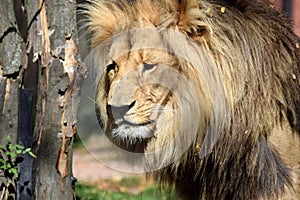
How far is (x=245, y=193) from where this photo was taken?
422 centimetres

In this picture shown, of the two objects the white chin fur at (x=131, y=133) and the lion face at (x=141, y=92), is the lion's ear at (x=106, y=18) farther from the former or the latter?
the white chin fur at (x=131, y=133)

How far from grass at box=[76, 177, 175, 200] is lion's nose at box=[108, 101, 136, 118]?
2.16m

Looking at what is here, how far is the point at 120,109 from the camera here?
382 centimetres

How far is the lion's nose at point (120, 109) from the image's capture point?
149 inches

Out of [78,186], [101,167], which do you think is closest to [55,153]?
[78,186]

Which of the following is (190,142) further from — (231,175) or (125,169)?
(125,169)

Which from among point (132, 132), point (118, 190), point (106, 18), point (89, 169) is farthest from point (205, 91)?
point (89, 169)

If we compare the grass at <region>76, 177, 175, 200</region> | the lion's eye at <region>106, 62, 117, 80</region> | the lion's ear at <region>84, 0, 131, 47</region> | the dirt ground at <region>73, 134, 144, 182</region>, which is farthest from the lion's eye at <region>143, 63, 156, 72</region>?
the dirt ground at <region>73, 134, 144, 182</region>

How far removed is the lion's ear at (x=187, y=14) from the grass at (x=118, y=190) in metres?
2.24

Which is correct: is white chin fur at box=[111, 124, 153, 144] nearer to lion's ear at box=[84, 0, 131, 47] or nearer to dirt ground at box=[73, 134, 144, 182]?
lion's ear at box=[84, 0, 131, 47]

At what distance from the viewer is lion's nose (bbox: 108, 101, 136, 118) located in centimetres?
379

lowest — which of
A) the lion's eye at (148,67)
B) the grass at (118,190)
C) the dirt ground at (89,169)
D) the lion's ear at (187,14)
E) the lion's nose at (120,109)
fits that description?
the grass at (118,190)

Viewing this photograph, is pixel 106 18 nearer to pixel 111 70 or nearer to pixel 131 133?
pixel 111 70

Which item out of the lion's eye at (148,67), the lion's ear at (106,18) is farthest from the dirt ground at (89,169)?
the lion's eye at (148,67)
